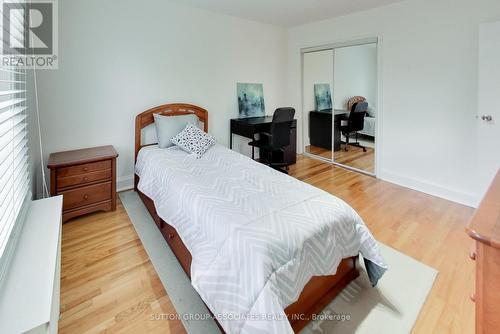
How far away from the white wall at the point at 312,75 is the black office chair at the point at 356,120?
57cm

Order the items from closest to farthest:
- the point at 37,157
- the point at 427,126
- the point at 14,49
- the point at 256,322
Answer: the point at 256,322, the point at 14,49, the point at 37,157, the point at 427,126

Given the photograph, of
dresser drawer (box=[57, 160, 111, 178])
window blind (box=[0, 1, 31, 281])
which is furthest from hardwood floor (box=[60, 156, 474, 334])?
window blind (box=[0, 1, 31, 281])

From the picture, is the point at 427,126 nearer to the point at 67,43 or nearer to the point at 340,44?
the point at 340,44

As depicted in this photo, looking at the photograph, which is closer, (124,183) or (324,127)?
(124,183)

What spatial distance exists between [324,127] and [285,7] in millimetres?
2076

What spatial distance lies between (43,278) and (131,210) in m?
1.72

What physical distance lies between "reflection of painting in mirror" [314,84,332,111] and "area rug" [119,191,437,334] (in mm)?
3000

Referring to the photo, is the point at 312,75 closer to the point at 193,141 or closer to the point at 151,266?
the point at 193,141

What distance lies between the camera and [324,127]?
4.73 meters

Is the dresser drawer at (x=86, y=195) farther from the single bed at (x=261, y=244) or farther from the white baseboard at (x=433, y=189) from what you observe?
the white baseboard at (x=433, y=189)

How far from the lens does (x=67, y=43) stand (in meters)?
2.75

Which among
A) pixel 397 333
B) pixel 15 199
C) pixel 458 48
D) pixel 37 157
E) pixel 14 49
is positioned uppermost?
pixel 458 48

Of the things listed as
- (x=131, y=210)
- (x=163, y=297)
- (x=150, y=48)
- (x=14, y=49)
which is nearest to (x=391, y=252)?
(x=163, y=297)

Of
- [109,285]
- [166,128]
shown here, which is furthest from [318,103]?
[109,285]
